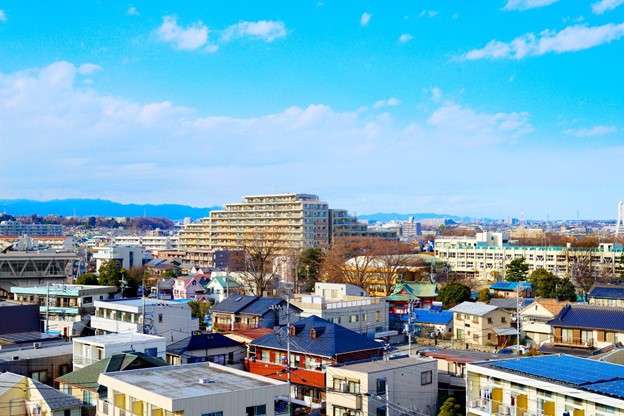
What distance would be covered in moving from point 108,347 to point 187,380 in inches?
165

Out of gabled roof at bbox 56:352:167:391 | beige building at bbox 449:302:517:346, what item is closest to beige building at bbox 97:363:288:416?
gabled roof at bbox 56:352:167:391

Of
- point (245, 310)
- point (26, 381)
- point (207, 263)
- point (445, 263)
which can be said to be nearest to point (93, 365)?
point (26, 381)

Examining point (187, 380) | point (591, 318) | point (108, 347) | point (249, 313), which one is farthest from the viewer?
point (249, 313)

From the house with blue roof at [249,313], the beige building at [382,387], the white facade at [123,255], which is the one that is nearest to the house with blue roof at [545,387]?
the beige building at [382,387]

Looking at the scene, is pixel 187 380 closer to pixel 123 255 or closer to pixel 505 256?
pixel 123 255

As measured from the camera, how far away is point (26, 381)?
38.9 feet

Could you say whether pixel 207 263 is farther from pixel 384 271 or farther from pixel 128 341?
Result: pixel 128 341

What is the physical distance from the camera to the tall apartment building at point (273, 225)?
57781 millimetres

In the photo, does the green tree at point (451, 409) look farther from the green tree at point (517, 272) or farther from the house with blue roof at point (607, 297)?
the green tree at point (517, 272)

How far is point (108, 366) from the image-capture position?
1305 centimetres

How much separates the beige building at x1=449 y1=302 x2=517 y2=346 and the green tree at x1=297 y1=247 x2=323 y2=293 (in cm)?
1565

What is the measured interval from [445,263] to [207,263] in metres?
22.2

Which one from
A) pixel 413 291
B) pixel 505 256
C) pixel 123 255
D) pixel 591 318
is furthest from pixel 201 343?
pixel 505 256

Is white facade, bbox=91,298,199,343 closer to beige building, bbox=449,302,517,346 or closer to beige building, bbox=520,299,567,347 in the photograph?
beige building, bbox=449,302,517,346
